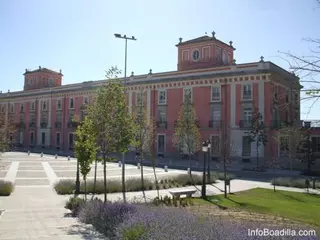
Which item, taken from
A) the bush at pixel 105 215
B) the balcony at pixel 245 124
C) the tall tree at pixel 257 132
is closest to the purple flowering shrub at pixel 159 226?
the bush at pixel 105 215

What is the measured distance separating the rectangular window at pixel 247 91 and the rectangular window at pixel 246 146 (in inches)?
169

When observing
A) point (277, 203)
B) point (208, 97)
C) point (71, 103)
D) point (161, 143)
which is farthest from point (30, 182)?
point (71, 103)

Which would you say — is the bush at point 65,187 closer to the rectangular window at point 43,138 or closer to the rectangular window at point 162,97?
the rectangular window at point 162,97

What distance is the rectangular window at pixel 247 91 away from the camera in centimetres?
3700

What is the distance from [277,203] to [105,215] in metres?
9.58

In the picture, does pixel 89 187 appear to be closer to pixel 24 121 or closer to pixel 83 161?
pixel 83 161

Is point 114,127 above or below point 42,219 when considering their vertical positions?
above

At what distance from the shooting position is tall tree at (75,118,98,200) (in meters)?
13.0

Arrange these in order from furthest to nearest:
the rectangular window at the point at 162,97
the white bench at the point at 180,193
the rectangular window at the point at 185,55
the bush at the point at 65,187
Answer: the rectangular window at the point at 185,55
the rectangular window at the point at 162,97
the bush at the point at 65,187
the white bench at the point at 180,193

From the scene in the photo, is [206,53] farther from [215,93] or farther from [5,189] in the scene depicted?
[5,189]

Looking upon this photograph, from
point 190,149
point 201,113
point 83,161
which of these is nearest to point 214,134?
point 201,113

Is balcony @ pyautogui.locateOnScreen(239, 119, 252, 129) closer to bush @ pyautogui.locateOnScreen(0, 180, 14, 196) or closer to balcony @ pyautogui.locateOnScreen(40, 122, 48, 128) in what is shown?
bush @ pyautogui.locateOnScreen(0, 180, 14, 196)

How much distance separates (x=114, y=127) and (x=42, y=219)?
3971mm

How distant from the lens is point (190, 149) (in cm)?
Result: 3027
